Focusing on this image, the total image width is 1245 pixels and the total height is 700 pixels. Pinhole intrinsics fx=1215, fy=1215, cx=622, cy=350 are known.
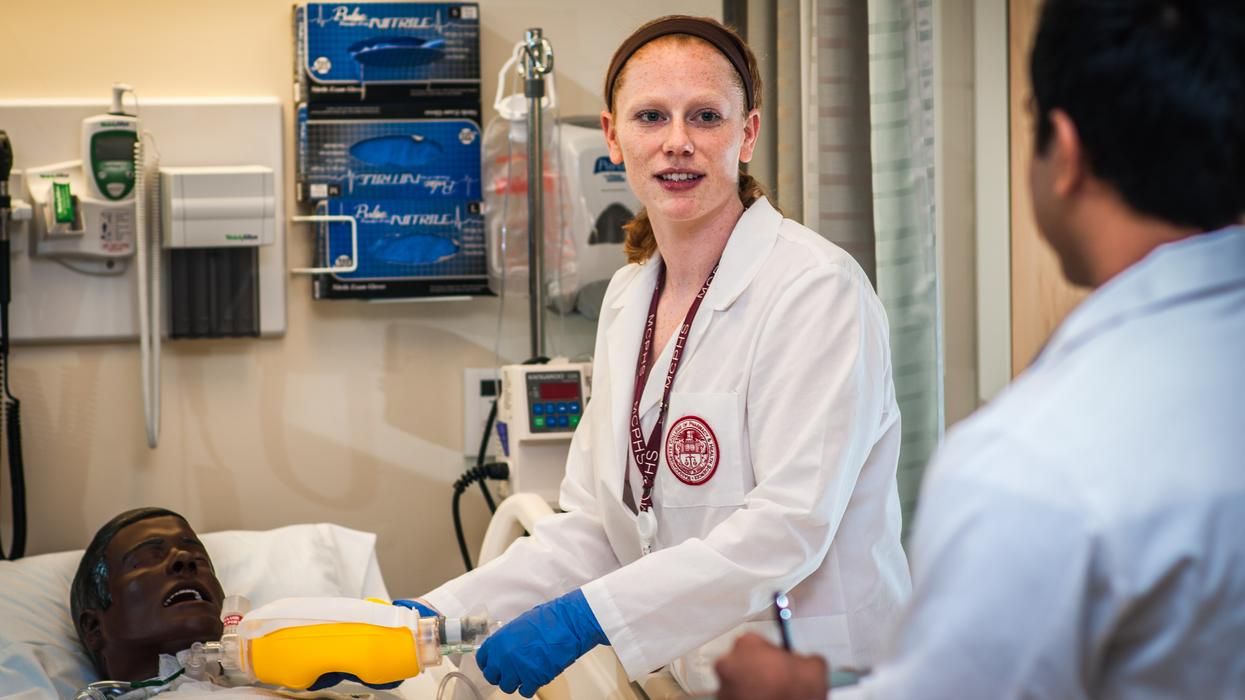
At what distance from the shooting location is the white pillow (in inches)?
88.8

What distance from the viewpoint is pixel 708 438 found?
5.49ft

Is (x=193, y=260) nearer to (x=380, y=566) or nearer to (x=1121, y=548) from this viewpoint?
(x=380, y=566)

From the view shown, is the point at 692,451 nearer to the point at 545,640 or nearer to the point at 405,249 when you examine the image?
the point at 545,640

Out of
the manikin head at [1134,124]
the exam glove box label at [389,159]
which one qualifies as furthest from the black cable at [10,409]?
the manikin head at [1134,124]

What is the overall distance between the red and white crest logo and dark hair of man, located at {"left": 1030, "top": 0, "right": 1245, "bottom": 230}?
99cm

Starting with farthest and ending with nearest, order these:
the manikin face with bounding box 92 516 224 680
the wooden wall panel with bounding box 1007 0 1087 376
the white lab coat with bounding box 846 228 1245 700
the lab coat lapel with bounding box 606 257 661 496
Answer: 1. the manikin face with bounding box 92 516 224 680
2. the wooden wall panel with bounding box 1007 0 1087 376
3. the lab coat lapel with bounding box 606 257 661 496
4. the white lab coat with bounding box 846 228 1245 700

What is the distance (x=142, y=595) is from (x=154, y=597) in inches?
0.9

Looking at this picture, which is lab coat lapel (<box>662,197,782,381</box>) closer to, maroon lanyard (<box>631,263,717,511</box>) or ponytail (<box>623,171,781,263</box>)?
maroon lanyard (<box>631,263,717,511</box>)

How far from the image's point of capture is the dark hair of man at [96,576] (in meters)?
2.29

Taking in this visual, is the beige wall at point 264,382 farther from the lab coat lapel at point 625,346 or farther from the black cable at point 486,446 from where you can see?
the lab coat lapel at point 625,346

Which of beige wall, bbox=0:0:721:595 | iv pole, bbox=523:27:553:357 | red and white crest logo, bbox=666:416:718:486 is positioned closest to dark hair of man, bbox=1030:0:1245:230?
red and white crest logo, bbox=666:416:718:486

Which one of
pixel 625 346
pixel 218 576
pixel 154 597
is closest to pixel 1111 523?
pixel 625 346

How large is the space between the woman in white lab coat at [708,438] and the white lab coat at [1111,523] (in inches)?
30.7

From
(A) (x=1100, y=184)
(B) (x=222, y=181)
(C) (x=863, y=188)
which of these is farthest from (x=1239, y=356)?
(B) (x=222, y=181)
